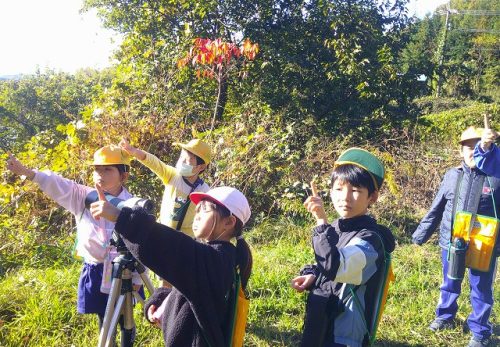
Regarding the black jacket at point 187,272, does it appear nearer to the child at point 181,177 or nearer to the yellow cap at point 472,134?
the child at point 181,177

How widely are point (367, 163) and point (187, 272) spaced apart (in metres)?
0.97

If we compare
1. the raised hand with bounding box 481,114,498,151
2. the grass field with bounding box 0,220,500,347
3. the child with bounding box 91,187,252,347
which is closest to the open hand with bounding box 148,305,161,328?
the child with bounding box 91,187,252,347

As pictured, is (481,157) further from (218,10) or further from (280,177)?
(218,10)

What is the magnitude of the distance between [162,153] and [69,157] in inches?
47.0

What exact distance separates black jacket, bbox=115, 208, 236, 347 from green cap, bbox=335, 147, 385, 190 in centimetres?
68

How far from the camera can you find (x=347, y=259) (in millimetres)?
1688

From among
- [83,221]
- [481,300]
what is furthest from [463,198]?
[83,221]

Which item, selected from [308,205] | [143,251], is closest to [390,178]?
[308,205]

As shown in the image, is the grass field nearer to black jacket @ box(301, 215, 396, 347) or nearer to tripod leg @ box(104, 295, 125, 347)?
tripod leg @ box(104, 295, 125, 347)

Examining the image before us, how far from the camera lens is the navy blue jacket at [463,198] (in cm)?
309

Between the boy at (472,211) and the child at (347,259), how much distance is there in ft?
5.14

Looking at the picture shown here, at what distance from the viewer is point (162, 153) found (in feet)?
19.2

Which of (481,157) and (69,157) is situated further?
(69,157)

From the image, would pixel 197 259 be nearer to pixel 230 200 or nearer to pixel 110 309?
pixel 230 200
